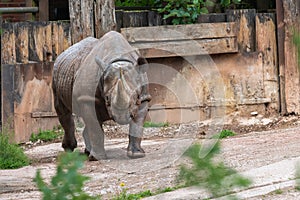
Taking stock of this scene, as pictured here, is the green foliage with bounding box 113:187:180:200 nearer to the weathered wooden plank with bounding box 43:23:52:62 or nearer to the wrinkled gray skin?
the wrinkled gray skin

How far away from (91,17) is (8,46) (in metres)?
1.27

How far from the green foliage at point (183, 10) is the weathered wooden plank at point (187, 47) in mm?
377

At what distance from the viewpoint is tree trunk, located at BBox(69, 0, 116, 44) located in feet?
35.0

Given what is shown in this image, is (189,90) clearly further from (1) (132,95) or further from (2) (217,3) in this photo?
(1) (132,95)

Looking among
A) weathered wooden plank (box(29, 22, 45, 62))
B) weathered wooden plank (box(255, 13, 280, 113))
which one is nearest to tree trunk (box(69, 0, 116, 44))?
weathered wooden plank (box(29, 22, 45, 62))

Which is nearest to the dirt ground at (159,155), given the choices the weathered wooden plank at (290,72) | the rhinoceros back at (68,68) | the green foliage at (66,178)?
the weathered wooden plank at (290,72)

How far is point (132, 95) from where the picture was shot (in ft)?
24.7

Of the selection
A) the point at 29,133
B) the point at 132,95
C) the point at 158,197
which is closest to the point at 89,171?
the point at 132,95

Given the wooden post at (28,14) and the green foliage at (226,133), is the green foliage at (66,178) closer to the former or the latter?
the green foliage at (226,133)

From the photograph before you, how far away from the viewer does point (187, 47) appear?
35.9 feet

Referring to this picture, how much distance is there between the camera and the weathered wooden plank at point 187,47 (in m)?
10.9

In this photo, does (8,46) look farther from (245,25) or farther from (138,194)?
(138,194)

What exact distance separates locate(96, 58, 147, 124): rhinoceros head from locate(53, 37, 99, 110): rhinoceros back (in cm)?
71

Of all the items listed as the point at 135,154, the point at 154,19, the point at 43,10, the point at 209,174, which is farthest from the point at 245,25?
the point at 209,174
